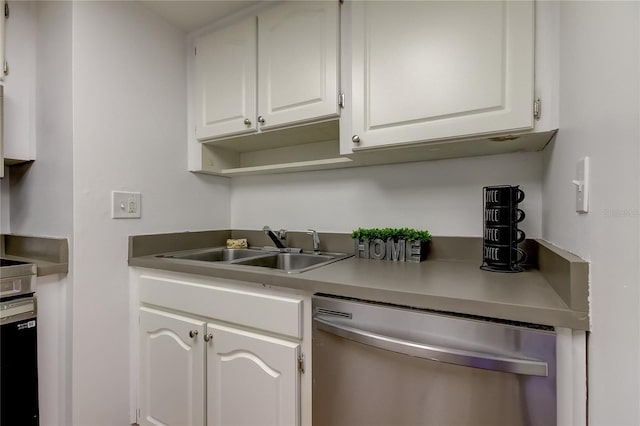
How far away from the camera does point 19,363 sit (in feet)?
3.63

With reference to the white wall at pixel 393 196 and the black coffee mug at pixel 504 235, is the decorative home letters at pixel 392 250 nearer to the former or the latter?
the white wall at pixel 393 196

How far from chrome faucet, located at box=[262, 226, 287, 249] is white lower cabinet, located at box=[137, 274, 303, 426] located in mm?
509

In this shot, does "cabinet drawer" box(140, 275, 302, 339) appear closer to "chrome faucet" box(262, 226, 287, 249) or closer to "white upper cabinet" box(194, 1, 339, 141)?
"chrome faucet" box(262, 226, 287, 249)

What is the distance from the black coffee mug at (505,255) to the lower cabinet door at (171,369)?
112 centimetres

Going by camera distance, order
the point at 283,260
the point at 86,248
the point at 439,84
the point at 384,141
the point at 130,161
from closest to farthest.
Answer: the point at 439,84
the point at 384,141
the point at 86,248
the point at 130,161
the point at 283,260

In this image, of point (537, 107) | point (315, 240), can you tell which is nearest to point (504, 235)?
point (537, 107)

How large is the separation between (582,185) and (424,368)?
56 cm

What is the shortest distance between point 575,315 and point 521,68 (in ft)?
2.33

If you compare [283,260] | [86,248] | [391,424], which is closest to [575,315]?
[391,424]

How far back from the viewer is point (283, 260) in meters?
1.66

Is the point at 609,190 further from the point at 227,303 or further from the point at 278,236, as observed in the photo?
the point at 278,236

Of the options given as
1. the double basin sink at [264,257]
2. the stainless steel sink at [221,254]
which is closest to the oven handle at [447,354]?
the double basin sink at [264,257]

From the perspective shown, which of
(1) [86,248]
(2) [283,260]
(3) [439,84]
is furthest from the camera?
(2) [283,260]

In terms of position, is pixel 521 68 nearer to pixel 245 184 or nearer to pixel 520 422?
pixel 520 422
